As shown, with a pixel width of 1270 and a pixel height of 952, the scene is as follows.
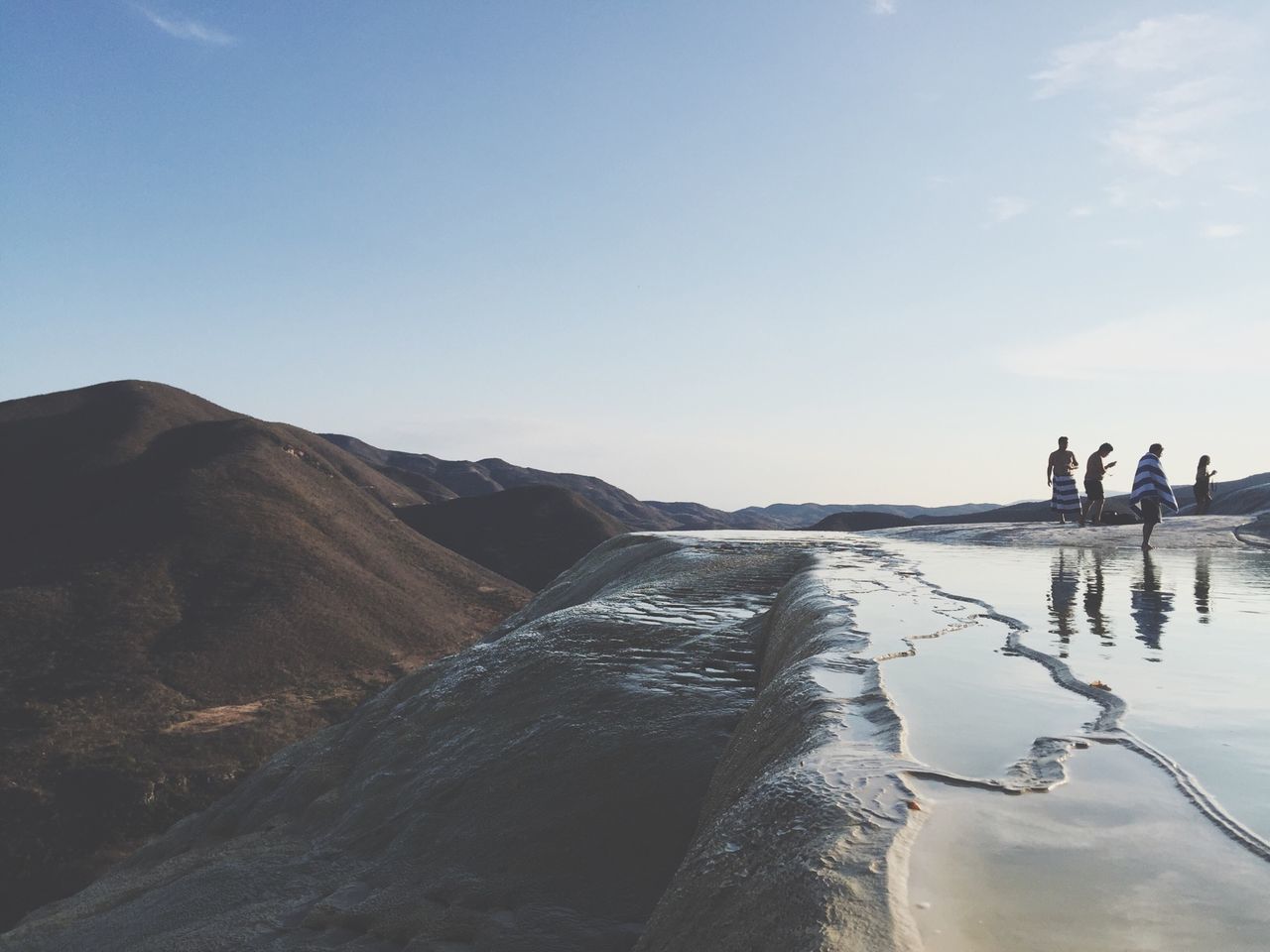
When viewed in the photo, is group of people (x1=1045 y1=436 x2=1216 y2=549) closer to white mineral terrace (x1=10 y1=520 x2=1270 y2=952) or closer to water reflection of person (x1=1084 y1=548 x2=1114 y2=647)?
water reflection of person (x1=1084 y1=548 x2=1114 y2=647)

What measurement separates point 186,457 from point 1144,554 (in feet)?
174

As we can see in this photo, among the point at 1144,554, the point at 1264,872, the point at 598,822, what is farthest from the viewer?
the point at 1144,554

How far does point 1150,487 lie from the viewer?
14375 millimetres

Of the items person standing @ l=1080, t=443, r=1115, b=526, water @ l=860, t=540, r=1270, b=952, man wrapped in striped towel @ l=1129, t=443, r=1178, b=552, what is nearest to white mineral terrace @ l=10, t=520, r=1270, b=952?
water @ l=860, t=540, r=1270, b=952

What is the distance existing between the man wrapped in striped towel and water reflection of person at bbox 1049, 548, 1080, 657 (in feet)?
7.76

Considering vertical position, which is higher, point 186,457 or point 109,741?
point 186,457

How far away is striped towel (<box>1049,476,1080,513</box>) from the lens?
1872 cm

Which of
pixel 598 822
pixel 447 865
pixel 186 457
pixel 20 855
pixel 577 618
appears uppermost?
pixel 186 457

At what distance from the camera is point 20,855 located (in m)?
20.9

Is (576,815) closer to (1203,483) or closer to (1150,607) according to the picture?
(1150,607)

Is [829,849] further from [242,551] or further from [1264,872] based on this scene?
[242,551]

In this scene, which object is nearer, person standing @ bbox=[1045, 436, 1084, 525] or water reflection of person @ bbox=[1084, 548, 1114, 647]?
water reflection of person @ bbox=[1084, 548, 1114, 647]

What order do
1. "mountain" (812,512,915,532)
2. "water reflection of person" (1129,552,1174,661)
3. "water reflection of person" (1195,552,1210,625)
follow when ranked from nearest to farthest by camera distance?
1. "water reflection of person" (1129,552,1174,661)
2. "water reflection of person" (1195,552,1210,625)
3. "mountain" (812,512,915,532)

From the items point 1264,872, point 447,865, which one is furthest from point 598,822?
point 1264,872
